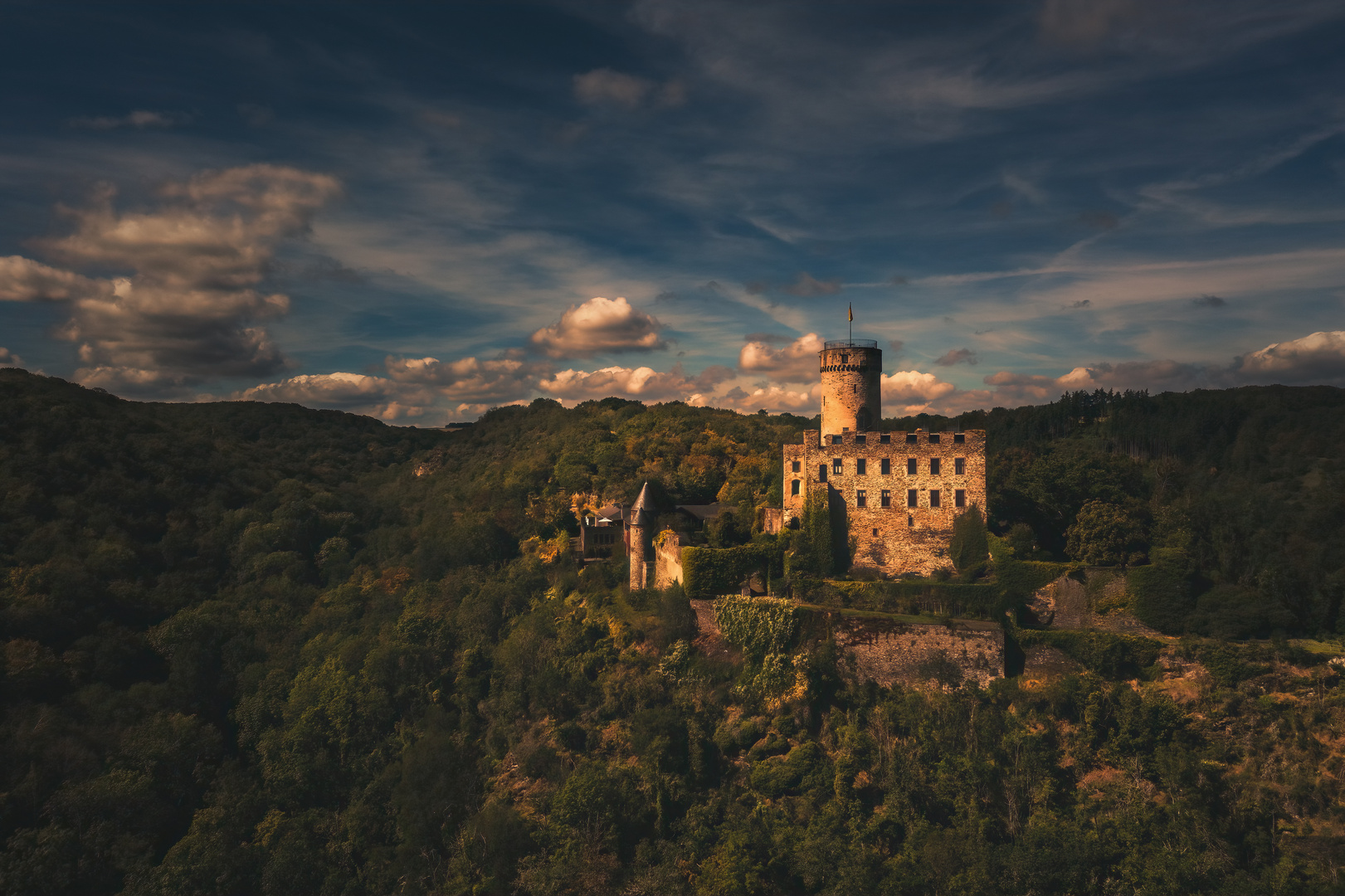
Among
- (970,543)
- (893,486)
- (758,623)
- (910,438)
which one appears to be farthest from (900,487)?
(758,623)

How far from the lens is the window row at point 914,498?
35219mm

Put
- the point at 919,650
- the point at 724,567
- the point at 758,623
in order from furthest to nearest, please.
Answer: the point at 724,567, the point at 758,623, the point at 919,650

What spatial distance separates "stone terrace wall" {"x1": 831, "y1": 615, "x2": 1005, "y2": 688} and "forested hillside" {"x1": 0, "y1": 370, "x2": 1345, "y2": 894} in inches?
26.2

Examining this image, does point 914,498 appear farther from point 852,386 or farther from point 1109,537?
point 1109,537

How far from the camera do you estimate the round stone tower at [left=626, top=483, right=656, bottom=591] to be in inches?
1614

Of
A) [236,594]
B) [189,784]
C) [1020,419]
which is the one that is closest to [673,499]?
[189,784]

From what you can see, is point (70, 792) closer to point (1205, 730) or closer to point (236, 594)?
point (236, 594)

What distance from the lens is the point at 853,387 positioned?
3784cm

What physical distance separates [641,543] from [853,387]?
12.8 m

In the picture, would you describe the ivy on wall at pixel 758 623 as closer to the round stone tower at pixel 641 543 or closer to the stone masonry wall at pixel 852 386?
the round stone tower at pixel 641 543

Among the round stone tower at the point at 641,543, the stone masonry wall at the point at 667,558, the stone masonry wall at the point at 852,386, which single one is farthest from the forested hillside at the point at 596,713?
the stone masonry wall at the point at 852,386

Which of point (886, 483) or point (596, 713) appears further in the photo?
point (596, 713)

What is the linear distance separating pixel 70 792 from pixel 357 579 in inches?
1079

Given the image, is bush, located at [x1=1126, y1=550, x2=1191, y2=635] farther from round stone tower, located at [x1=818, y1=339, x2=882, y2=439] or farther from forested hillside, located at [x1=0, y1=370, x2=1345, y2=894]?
round stone tower, located at [x1=818, y1=339, x2=882, y2=439]
